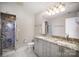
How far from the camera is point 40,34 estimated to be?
192 centimetres

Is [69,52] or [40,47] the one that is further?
[40,47]

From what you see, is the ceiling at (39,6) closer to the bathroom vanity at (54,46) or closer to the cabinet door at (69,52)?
the bathroom vanity at (54,46)

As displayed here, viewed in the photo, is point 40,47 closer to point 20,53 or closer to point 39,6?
point 20,53

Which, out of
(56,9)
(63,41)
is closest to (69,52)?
(63,41)

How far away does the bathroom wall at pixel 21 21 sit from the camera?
1840 millimetres

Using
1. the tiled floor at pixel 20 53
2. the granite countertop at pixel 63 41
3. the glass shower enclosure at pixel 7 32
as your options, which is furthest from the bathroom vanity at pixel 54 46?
the glass shower enclosure at pixel 7 32

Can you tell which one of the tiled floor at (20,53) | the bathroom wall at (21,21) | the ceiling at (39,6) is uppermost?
the ceiling at (39,6)

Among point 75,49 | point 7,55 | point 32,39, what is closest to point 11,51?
point 7,55

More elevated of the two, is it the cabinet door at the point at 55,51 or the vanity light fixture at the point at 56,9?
the vanity light fixture at the point at 56,9

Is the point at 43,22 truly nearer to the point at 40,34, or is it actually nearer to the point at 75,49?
the point at 40,34

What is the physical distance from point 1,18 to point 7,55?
1.92 feet

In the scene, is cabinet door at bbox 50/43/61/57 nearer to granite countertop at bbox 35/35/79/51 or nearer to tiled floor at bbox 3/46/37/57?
granite countertop at bbox 35/35/79/51

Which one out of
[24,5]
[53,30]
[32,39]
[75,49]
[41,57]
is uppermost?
[24,5]

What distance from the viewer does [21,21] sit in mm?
1877
